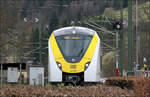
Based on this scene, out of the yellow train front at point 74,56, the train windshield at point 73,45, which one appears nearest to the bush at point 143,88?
the yellow train front at point 74,56

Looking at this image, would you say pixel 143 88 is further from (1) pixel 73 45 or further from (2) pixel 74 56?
(1) pixel 73 45

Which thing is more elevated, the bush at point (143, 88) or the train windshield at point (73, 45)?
the train windshield at point (73, 45)

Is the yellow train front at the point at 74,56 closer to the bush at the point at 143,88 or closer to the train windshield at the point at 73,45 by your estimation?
the train windshield at the point at 73,45

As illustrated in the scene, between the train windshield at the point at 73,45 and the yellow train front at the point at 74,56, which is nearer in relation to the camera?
the yellow train front at the point at 74,56

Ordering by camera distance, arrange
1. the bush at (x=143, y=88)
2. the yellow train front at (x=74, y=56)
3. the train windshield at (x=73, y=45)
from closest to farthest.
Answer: the bush at (x=143, y=88) → the yellow train front at (x=74, y=56) → the train windshield at (x=73, y=45)

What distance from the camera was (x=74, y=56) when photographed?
738 inches

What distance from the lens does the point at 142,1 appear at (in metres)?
59.1

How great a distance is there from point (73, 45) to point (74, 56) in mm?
757

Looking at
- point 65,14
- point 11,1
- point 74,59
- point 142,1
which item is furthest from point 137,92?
point 142,1

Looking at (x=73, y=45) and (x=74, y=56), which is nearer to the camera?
(x=74, y=56)

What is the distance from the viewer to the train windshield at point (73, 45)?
18.7 meters

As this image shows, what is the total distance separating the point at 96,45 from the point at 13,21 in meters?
15.6

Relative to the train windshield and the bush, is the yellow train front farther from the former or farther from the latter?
the bush

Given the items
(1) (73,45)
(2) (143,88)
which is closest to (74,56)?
(1) (73,45)
